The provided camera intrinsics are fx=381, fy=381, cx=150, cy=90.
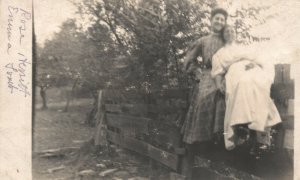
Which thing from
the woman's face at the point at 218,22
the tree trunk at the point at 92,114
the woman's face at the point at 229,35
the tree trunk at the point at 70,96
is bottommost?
the tree trunk at the point at 92,114

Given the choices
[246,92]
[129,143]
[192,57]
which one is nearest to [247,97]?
[246,92]

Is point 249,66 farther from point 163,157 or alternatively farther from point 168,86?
point 163,157

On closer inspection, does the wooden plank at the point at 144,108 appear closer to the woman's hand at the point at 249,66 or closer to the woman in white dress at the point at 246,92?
the woman in white dress at the point at 246,92

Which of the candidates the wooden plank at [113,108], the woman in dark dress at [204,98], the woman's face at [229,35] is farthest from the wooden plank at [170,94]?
the wooden plank at [113,108]

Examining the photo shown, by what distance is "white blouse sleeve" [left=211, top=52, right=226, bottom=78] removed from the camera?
2238 mm

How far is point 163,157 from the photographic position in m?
2.68

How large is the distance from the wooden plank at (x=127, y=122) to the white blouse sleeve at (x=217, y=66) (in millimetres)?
725

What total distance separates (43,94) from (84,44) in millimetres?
490

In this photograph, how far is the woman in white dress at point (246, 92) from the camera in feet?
6.53

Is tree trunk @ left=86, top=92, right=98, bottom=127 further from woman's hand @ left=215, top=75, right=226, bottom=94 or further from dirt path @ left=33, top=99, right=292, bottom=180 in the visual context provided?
woman's hand @ left=215, top=75, right=226, bottom=94

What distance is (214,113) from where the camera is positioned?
89.7 inches

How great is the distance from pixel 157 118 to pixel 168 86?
0.25 m

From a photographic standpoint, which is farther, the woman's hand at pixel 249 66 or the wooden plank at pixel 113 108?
the wooden plank at pixel 113 108

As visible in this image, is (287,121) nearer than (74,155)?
Yes
